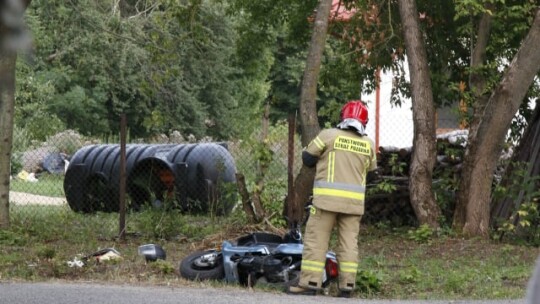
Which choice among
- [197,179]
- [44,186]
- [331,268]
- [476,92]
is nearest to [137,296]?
[331,268]

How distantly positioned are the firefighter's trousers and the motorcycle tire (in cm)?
99

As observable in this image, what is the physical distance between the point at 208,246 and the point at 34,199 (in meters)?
10.1

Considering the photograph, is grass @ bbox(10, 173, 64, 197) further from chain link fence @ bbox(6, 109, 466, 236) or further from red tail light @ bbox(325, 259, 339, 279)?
red tail light @ bbox(325, 259, 339, 279)

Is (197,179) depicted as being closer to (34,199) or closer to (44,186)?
(34,199)

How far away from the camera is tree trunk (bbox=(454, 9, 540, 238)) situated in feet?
40.7

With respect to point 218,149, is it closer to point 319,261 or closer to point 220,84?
point 319,261

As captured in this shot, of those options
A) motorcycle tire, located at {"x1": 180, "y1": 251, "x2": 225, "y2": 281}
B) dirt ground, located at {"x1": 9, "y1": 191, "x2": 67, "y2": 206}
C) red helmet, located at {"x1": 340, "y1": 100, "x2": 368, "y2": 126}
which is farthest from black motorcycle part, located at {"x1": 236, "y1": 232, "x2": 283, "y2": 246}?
dirt ground, located at {"x1": 9, "y1": 191, "x2": 67, "y2": 206}

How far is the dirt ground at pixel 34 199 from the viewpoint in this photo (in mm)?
20534

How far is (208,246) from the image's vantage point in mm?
12297

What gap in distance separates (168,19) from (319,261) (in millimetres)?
8580

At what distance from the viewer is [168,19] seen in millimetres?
16453

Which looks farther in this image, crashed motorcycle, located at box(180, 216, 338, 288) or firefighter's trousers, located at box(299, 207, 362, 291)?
crashed motorcycle, located at box(180, 216, 338, 288)

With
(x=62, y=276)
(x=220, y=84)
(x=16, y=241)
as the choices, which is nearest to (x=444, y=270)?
(x=62, y=276)

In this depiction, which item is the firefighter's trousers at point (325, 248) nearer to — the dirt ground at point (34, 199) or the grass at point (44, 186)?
the dirt ground at point (34, 199)
